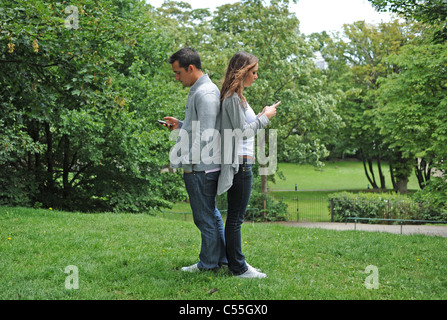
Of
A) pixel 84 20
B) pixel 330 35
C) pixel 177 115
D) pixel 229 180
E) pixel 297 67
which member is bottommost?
pixel 229 180

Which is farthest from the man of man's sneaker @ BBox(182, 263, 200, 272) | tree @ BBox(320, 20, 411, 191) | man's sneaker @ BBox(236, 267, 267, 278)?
tree @ BBox(320, 20, 411, 191)

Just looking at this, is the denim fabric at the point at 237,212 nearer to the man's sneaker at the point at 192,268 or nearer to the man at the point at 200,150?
the man at the point at 200,150

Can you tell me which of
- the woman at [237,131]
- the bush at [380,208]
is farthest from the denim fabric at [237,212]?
the bush at [380,208]

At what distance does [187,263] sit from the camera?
16.1 feet

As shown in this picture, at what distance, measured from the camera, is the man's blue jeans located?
13.8 feet

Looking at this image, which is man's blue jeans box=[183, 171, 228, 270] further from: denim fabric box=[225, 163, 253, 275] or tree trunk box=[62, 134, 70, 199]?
tree trunk box=[62, 134, 70, 199]

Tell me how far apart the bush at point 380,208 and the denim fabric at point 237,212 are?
1588 cm

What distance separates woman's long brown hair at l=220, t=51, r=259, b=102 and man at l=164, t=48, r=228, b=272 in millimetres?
148

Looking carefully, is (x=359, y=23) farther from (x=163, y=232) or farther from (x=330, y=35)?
(x=163, y=232)

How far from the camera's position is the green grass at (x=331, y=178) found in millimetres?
43500

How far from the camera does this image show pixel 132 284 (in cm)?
411

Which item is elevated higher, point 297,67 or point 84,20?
point 297,67
